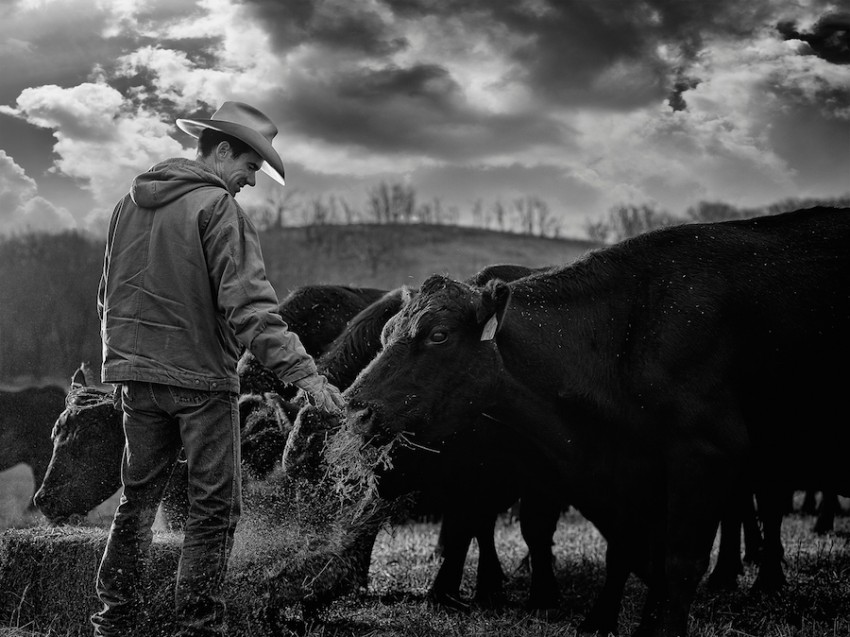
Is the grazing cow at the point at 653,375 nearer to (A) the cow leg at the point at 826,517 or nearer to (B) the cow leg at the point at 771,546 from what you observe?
(B) the cow leg at the point at 771,546

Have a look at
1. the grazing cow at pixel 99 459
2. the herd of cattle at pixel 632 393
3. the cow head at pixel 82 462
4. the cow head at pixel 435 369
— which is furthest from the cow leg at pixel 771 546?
the cow head at pixel 82 462

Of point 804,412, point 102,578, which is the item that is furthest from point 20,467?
point 804,412

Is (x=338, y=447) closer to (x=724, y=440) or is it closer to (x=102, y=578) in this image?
Result: (x=102, y=578)

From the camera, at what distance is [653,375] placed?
5438mm

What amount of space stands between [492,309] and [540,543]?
9.53 feet

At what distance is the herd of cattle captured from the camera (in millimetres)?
5328

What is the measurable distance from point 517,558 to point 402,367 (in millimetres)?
5497

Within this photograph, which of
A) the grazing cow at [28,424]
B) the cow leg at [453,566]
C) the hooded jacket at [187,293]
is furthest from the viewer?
the grazing cow at [28,424]

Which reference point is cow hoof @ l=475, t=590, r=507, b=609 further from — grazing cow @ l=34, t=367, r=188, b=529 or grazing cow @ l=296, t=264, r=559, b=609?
grazing cow @ l=34, t=367, r=188, b=529

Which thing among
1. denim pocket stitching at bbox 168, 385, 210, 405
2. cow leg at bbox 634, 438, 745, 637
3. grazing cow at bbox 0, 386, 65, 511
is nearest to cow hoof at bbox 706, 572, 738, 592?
cow leg at bbox 634, 438, 745, 637

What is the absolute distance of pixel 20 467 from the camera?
8961 millimetres

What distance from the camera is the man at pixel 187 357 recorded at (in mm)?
4215

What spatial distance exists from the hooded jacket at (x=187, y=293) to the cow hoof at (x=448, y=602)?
3.24 m

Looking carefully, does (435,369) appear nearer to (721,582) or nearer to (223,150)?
(223,150)
